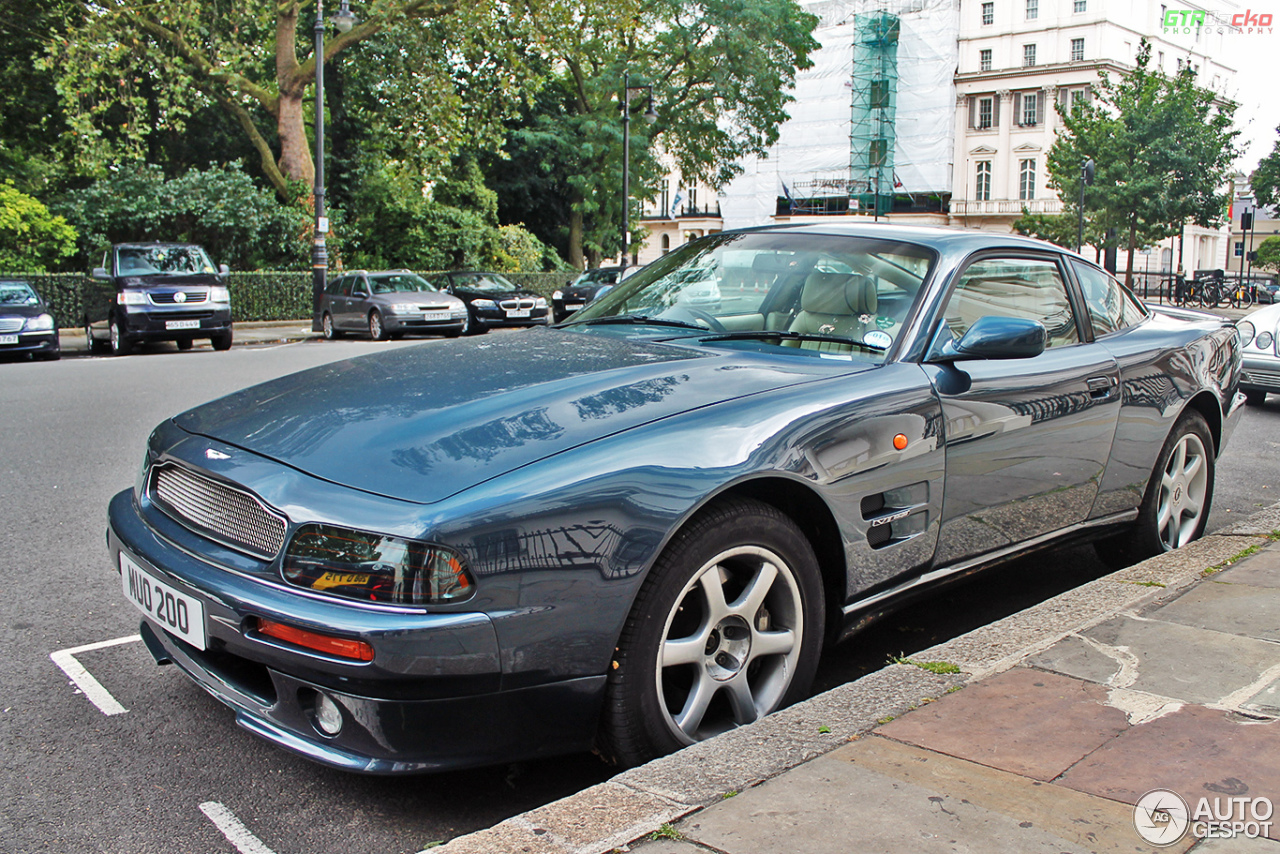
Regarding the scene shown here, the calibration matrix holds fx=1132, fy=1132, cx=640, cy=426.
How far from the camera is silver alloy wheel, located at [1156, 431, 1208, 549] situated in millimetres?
4695

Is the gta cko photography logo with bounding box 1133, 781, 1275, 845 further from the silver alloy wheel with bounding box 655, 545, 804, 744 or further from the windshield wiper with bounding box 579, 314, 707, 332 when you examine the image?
the windshield wiper with bounding box 579, 314, 707, 332

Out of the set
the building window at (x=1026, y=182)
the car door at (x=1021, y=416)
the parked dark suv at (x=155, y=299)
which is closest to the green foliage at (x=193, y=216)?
the parked dark suv at (x=155, y=299)

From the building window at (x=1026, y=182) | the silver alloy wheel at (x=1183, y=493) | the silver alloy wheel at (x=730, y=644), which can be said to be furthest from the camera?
the building window at (x=1026, y=182)

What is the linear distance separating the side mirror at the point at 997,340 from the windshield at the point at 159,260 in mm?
17622

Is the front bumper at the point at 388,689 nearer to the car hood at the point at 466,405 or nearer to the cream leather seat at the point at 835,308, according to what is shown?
the car hood at the point at 466,405

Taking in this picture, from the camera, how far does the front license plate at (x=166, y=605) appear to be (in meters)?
2.63

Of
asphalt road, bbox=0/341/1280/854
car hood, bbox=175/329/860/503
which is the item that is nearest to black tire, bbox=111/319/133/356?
asphalt road, bbox=0/341/1280/854

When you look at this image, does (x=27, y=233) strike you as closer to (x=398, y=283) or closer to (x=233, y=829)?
(x=398, y=283)

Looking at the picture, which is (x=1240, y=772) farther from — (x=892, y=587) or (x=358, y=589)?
(x=358, y=589)

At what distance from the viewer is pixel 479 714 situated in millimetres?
2424

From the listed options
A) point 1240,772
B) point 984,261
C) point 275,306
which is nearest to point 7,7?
point 275,306

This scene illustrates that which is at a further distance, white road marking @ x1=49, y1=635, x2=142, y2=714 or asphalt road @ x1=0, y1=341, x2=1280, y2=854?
white road marking @ x1=49, y1=635, x2=142, y2=714

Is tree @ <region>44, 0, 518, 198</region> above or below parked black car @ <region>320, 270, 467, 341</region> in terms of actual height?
above

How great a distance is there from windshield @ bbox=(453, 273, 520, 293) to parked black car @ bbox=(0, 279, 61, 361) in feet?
31.8
